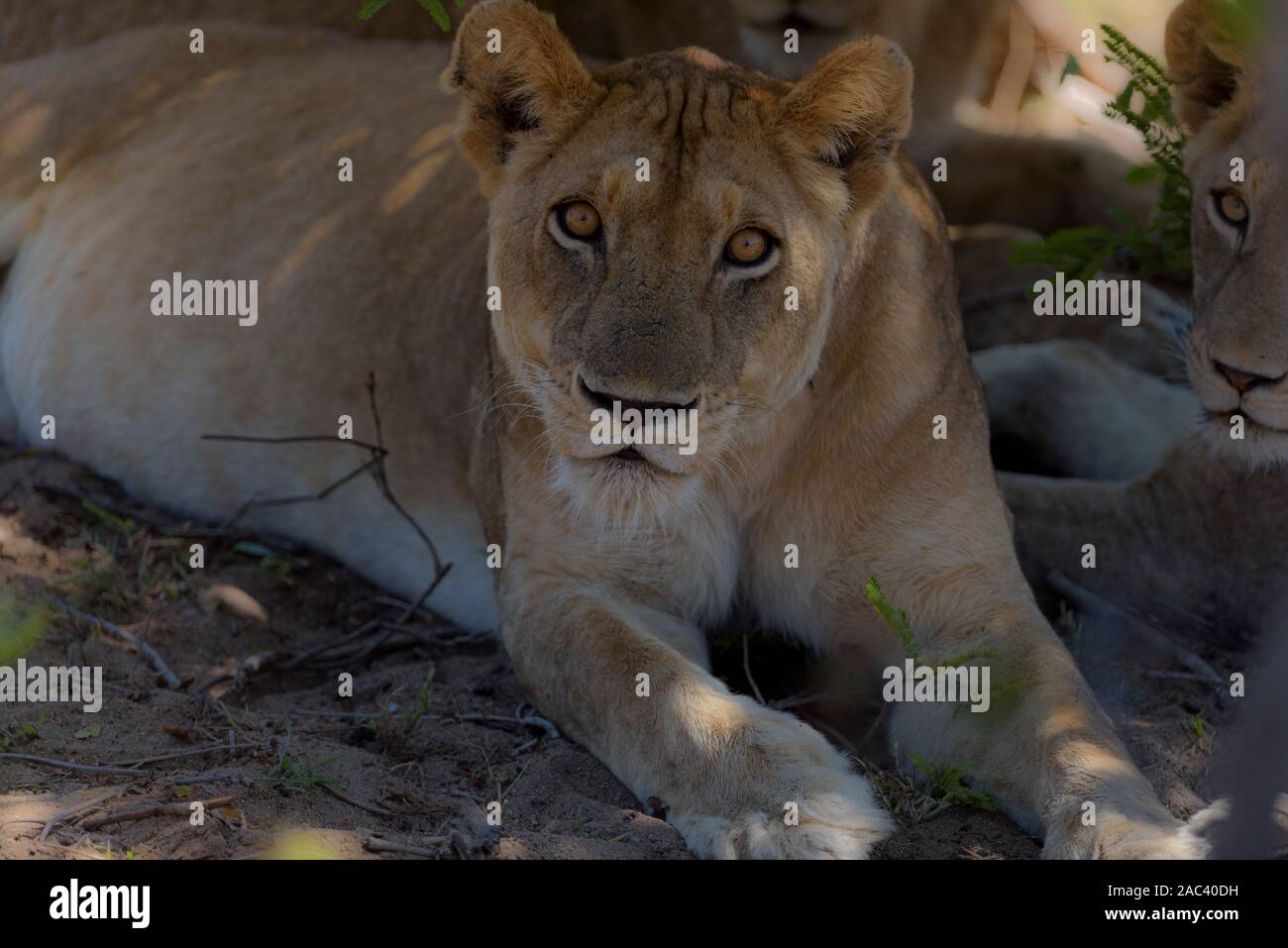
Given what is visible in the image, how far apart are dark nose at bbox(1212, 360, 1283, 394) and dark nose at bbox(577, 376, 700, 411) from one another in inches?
47.7

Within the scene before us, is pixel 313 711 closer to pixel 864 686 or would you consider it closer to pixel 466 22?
pixel 864 686

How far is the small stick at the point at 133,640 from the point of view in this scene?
3758mm

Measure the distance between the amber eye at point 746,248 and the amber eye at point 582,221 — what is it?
25cm

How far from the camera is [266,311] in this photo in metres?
5.00

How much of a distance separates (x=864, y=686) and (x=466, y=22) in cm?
163

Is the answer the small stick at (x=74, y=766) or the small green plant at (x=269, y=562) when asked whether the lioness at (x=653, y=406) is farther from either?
the small stick at (x=74, y=766)

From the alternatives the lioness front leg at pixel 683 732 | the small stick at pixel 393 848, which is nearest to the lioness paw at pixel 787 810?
the lioness front leg at pixel 683 732

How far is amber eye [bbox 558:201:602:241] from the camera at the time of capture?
3217 mm

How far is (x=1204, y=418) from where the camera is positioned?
12.4ft

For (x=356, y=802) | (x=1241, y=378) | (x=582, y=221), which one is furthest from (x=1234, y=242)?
(x=356, y=802)

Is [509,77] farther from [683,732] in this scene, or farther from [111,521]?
[111,521]

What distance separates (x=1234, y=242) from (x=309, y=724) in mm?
2200

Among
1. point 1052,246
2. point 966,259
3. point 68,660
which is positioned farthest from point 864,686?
point 966,259

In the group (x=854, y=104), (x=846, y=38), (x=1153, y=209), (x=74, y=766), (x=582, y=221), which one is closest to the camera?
(x=74, y=766)
